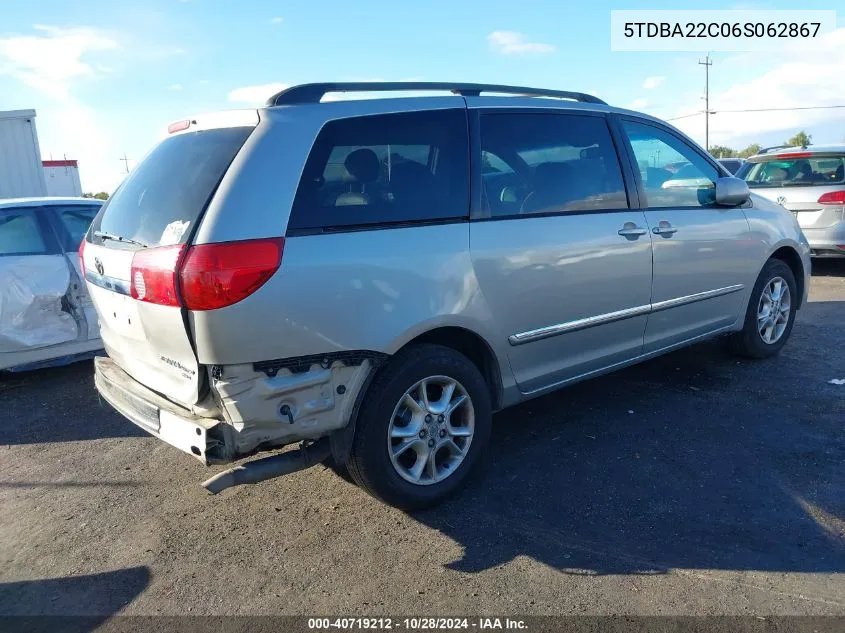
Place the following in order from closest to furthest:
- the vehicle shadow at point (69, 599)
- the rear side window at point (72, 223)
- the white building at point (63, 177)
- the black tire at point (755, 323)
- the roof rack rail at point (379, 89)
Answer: the vehicle shadow at point (69, 599) → the roof rack rail at point (379, 89) → the black tire at point (755, 323) → the rear side window at point (72, 223) → the white building at point (63, 177)

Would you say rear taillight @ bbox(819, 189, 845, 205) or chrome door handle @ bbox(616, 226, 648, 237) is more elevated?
chrome door handle @ bbox(616, 226, 648, 237)

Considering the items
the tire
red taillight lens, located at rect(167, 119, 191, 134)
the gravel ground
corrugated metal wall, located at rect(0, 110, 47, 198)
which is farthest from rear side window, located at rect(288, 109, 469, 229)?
corrugated metal wall, located at rect(0, 110, 47, 198)

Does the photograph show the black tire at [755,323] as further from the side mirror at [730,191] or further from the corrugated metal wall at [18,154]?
the corrugated metal wall at [18,154]

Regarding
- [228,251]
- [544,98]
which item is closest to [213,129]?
[228,251]

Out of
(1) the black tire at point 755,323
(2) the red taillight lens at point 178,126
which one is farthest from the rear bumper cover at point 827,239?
(2) the red taillight lens at point 178,126

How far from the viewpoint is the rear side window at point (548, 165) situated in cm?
Result: 346

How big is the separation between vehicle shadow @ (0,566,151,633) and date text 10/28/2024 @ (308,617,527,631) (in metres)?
0.84

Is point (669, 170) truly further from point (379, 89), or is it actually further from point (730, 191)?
point (379, 89)

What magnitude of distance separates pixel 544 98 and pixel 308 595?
9.74 feet

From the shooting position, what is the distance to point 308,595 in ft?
8.66

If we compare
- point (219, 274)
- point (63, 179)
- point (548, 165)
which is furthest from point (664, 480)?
point (63, 179)

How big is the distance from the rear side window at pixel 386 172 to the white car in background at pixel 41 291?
11.3 feet

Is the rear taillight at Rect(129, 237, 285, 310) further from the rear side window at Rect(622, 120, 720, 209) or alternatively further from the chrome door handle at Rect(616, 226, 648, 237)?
the rear side window at Rect(622, 120, 720, 209)

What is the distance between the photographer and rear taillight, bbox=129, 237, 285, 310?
8.26ft
